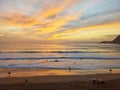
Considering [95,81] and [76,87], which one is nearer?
[76,87]

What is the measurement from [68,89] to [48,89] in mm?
906

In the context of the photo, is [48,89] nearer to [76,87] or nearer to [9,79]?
[76,87]

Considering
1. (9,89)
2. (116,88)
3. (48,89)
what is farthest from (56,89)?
(116,88)

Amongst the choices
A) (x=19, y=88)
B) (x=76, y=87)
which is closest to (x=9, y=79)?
(x=19, y=88)

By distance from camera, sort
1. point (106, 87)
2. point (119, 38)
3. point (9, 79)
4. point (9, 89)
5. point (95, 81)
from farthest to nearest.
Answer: point (119, 38)
point (9, 79)
point (95, 81)
point (106, 87)
point (9, 89)

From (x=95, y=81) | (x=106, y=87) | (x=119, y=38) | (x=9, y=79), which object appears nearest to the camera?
(x=106, y=87)

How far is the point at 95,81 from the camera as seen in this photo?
13000 mm

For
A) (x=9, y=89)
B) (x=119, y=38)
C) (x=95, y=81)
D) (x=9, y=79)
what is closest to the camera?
(x=9, y=89)

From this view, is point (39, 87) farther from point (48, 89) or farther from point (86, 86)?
point (86, 86)

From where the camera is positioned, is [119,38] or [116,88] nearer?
[116,88]

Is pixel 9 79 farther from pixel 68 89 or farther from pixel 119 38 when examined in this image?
pixel 119 38

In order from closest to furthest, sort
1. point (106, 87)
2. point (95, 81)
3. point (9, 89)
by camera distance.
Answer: point (9, 89) → point (106, 87) → point (95, 81)

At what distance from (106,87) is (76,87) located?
143 centimetres

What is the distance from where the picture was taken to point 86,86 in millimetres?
12242
